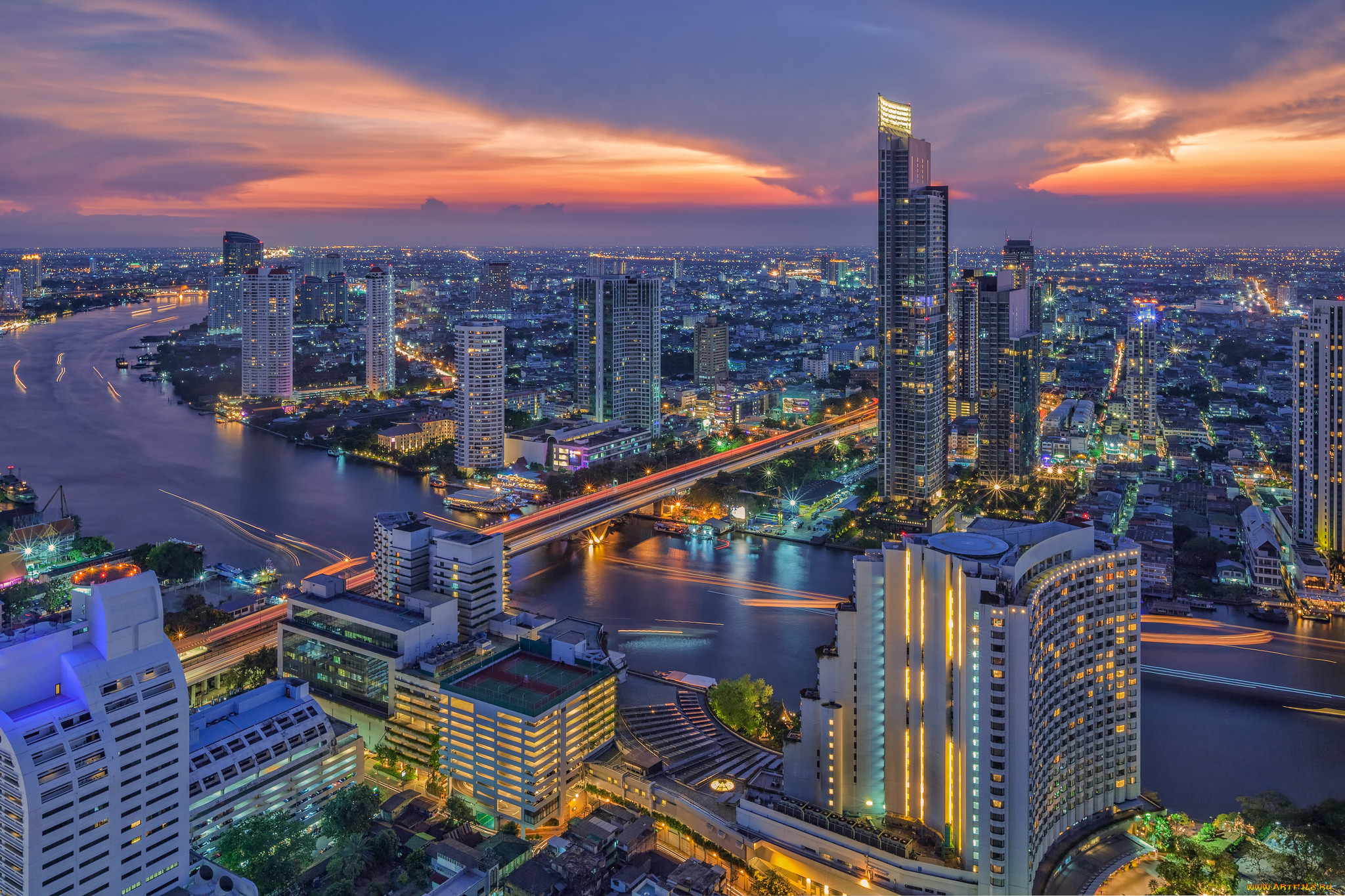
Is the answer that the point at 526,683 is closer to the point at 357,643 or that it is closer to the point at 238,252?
the point at 357,643

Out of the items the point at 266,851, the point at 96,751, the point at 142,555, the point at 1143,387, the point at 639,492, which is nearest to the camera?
Result: the point at 96,751

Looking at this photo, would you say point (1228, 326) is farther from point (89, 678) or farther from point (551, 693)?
point (89, 678)

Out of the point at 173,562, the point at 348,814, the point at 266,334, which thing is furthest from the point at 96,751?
the point at 266,334

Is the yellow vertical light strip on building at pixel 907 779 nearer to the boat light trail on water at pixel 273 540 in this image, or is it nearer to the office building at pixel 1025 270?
the boat light trail on water at pixel 273 540

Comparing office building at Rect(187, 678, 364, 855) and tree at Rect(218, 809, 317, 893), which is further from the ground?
office building at Rect(187, 678, 364, 855)

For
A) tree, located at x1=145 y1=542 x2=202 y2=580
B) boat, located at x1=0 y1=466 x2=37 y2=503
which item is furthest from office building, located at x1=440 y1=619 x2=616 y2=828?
boat, located at x1=0 y1=466 x2=37 y2=503

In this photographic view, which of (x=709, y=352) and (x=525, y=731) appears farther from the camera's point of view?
(x=709, y=352)

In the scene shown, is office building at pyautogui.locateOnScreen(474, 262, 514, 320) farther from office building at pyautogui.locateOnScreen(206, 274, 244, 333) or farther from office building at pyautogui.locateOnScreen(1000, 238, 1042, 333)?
office building at pyautogui.locateOnScreen(1000, 238, 1042, 333)

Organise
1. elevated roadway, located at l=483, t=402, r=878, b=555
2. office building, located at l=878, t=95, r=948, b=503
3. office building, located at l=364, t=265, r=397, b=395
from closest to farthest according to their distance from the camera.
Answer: elevated roadway, located at l=483, t=402, r=878, b=555, office building, located at l=878, t=95, r=948, b=503, office building, located at l=364, t=265, r=397, b=395
